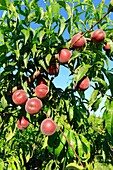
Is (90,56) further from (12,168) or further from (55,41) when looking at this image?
(12,168)

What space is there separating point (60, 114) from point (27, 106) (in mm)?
321

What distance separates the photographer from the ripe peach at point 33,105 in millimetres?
2094

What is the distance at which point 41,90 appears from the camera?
7.04ft

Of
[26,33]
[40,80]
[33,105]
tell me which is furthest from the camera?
[40,80]

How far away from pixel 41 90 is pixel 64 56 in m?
0.29

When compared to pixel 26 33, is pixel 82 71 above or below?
below

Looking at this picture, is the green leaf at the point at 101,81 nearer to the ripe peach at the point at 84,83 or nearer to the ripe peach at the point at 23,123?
the ripe peach at the point at 84,83

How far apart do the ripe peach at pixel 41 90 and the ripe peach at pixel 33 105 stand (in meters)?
0.04

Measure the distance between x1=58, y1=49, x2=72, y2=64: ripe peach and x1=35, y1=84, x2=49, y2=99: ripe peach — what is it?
0.22 m

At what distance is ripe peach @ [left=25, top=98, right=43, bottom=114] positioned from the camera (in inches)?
82.4

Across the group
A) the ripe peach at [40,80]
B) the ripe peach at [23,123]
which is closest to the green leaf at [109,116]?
the ripe peach at [40,80]

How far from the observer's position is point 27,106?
7.09ft

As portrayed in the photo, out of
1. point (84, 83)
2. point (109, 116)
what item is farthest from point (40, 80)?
point (109, 116)

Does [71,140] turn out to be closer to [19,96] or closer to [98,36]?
[19,96]
